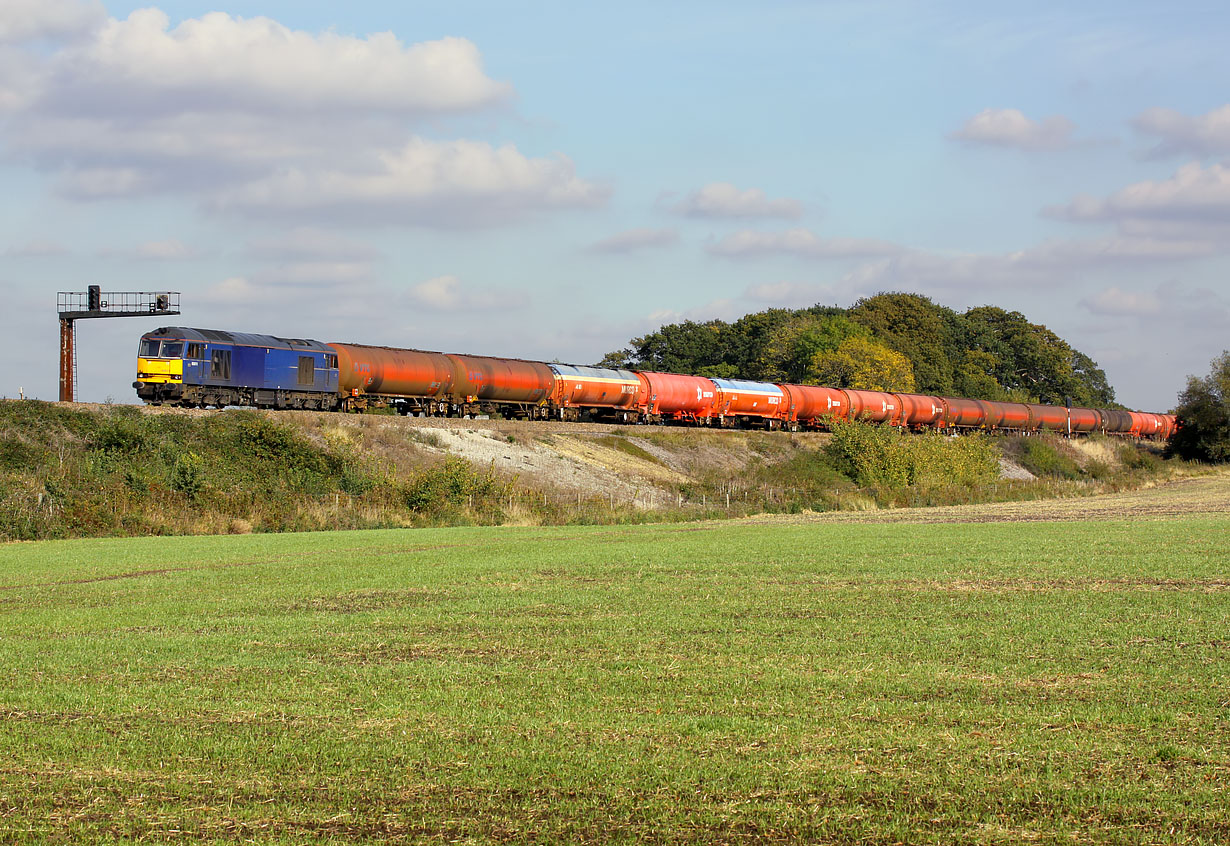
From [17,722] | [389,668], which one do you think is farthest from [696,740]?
[17,722]

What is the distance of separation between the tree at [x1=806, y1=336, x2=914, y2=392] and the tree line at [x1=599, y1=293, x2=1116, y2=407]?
0.30 ft

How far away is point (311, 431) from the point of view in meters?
46.9

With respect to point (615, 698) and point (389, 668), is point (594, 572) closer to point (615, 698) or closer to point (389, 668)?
point (389, 668)

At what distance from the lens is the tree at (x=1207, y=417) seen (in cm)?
8806

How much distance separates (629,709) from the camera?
10117 millimetres

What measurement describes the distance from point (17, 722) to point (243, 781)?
311 centimetres

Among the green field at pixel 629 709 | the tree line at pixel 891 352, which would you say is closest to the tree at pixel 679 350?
the tree line at pixel 891 352

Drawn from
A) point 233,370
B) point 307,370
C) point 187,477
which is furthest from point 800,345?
point 187,477

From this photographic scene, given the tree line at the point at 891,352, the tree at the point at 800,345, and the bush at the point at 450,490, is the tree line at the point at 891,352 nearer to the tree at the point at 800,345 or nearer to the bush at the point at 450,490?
the tree at the point at 800,345

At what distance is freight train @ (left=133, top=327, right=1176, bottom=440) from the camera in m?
47.3

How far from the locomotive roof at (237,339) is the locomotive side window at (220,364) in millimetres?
496

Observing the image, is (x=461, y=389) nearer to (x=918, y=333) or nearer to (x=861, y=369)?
(x=861, y=369)

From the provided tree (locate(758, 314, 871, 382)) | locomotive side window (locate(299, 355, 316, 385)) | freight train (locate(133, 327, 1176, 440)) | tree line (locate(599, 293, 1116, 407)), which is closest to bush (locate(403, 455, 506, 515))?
locomotive side window (locate(299, 355, 316, 385))

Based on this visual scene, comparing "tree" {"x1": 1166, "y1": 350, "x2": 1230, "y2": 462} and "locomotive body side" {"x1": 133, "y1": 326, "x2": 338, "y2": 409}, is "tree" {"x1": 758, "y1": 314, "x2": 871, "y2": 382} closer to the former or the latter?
"tree" {"x1": 1166, "y1": 350, "x2": 1230, "y2": 462}
